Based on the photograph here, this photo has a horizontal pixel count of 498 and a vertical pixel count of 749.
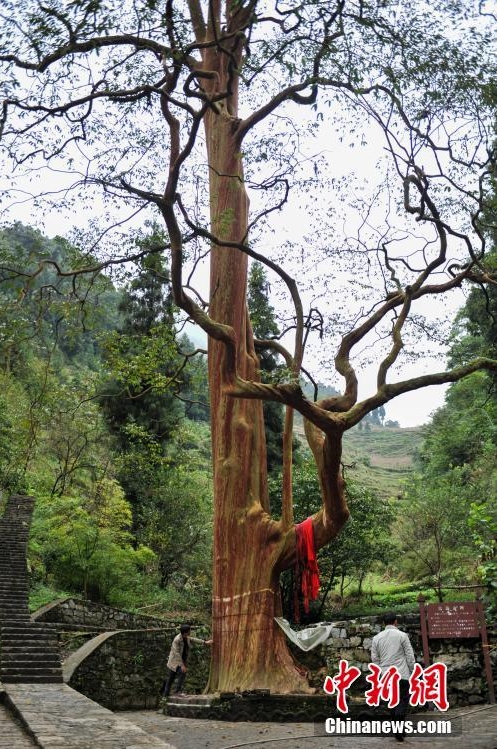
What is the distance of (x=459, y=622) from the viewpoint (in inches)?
392

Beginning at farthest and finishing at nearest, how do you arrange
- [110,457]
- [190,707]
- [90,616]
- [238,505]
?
[110,457], [90,616], [238,505], [190,707]

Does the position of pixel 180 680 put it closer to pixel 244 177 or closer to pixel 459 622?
pixel 459 622

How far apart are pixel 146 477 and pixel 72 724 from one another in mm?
17336

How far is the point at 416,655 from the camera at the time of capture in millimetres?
10242

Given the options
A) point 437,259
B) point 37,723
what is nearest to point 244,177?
point 437,259

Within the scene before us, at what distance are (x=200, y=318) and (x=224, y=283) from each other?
3.13 m

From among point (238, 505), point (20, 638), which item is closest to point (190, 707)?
point (238, 505)

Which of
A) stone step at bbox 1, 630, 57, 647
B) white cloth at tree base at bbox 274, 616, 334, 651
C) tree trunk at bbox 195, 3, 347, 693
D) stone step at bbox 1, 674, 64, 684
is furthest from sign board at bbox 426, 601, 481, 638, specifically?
stone step at bbox 1, 630, 57, 647

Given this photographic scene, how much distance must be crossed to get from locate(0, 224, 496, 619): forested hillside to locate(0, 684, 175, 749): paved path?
13.7 feet

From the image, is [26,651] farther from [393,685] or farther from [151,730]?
[393,685]

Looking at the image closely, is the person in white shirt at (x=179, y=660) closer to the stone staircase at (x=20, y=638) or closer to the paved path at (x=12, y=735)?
the stone staircase at (x=20, y=638)

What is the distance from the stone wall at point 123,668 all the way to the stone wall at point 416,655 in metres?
2.79

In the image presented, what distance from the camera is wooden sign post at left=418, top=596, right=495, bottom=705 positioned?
9922 mm

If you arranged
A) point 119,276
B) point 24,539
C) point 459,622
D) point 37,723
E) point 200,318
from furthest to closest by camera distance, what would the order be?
1. point 24,539
2. point 119,276
3. point 459,622
4. point 200,318
5. point 37,723
